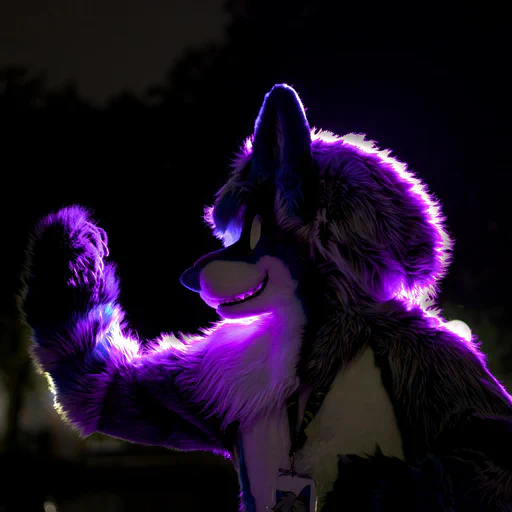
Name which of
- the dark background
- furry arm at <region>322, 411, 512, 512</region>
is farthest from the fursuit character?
the dark background

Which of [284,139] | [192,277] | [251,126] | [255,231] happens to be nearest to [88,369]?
[192,277]

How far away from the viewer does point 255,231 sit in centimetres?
95

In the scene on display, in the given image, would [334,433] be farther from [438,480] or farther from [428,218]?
[428,218]

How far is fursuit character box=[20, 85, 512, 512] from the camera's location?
806 millimetres

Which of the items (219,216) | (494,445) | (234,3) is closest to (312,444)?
(494,445)

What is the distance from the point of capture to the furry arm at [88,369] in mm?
966

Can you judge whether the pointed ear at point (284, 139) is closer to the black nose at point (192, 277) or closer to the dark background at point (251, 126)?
the black nose at point (192, 277)

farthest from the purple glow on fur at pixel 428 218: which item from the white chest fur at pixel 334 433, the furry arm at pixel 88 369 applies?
the furry arm at pixel 88 369

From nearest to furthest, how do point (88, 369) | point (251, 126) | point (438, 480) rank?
point (438, 480) → point (88, 369) → point (251, 126)

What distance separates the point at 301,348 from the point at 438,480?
0.25 m

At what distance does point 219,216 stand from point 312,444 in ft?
1.24

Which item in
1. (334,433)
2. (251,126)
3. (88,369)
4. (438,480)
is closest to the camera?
(438,480)

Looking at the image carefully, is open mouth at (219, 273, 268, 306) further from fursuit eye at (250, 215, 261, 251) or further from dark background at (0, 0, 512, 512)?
dark background at (0, 0, 512, 512)

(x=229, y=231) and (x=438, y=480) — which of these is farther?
(x=229, y=231)
